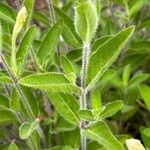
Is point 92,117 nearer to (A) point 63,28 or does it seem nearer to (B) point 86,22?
(B) point 86,22

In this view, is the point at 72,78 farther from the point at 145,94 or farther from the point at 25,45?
the point at 145,94

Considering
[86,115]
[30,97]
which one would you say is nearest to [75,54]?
[30,97]

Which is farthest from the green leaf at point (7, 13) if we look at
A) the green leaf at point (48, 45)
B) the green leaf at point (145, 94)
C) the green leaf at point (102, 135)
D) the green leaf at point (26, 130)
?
the green leaf at point (145, 94)

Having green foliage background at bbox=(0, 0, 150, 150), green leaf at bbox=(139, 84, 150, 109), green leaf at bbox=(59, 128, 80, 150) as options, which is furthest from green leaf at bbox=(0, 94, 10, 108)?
green leaf at bbox=(139, 84, 150, 109)

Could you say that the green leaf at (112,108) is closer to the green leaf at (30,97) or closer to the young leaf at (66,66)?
the young leaf at (66,66)

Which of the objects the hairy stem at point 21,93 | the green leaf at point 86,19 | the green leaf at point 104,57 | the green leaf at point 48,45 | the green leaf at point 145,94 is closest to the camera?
the green leaf at point 86,19

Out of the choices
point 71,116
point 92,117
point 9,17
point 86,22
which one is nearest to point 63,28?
point 9,17

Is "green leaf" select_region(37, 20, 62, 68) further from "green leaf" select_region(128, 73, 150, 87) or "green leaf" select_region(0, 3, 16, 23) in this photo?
"green leaf" select_region(128, 73, 150, 87)
